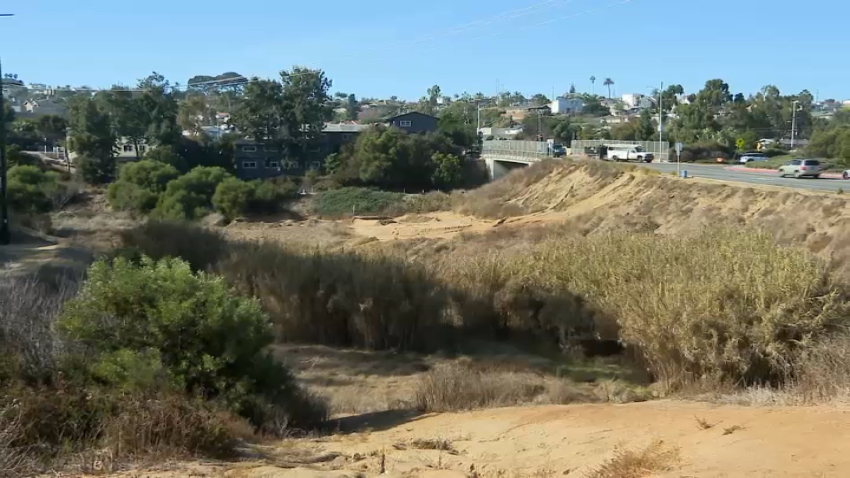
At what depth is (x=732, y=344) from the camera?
16578 millimetres

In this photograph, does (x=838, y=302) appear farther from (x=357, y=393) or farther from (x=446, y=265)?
(x=446, y=265)

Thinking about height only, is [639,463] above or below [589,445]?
above

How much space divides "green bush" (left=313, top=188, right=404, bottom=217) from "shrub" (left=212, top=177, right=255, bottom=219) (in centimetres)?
698

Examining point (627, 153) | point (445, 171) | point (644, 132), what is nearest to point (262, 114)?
point (445, 171)

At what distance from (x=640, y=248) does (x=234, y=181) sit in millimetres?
50517

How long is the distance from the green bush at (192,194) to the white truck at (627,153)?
32668mm

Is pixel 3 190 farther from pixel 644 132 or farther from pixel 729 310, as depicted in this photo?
pixel 644 132

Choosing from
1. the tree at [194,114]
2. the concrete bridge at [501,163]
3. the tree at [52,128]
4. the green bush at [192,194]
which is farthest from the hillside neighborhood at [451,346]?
the tree at [194,114]

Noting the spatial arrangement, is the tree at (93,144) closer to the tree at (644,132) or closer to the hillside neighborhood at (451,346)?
the hillside neighborhood at (451,346)

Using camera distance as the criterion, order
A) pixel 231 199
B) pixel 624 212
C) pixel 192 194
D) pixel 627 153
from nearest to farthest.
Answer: pixel 624 212, pixel 192 194, pixel 231 199, pixel 627 153

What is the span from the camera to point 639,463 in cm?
925

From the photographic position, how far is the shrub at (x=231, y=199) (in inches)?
2598

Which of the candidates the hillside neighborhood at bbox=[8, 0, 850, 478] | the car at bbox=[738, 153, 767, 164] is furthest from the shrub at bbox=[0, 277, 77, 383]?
the car at bbox=[738, 153, 767, 164]

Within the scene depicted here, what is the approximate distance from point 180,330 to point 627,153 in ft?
212
